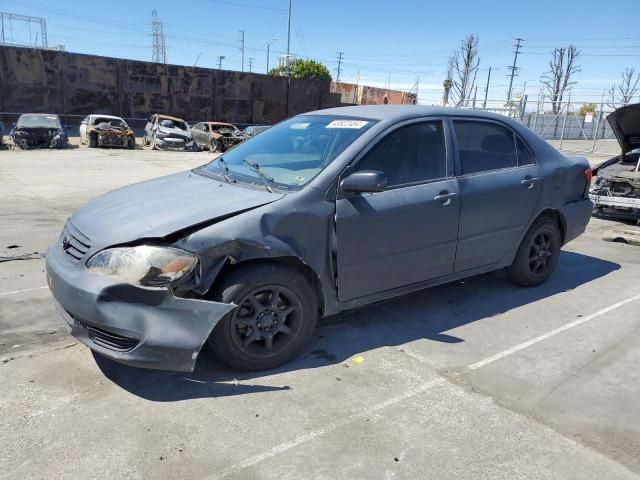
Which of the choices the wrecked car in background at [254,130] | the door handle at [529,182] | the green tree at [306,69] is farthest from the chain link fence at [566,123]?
the green tree at [306,69]

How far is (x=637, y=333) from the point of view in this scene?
4215mm

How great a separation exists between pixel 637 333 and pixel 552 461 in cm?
218

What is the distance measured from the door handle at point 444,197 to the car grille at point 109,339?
2430 millimetres

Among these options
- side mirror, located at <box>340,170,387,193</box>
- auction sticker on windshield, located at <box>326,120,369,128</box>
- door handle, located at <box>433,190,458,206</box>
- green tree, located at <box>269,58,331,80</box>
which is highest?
green tree, located at <box>269,58,331,80</box>

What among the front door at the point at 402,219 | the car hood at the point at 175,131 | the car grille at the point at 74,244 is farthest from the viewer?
the car hood at the point at 175,131

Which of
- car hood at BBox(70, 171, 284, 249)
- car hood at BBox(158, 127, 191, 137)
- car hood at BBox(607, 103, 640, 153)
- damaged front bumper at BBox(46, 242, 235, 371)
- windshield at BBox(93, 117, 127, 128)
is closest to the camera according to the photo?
damaged front bumper at BBox(46, 242, 235, 371)

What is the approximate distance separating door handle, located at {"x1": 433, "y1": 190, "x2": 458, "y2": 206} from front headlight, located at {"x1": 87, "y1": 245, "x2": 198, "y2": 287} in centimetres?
198

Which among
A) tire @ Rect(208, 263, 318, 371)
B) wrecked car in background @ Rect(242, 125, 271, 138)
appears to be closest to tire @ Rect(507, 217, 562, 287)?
tire @ Rect(208, 263, 318, 371)

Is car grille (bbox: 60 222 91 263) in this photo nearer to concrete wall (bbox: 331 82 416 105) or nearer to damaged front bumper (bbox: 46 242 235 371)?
damaged front bumper (bbox: 46 242 235 371)

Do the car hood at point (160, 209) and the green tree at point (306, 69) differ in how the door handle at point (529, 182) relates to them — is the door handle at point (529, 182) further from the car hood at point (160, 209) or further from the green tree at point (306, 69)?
the green tree at point (306, 69)

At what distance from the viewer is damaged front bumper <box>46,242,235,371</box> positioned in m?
2.88

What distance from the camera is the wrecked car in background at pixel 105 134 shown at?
21.9 m

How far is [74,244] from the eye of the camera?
3293 mm

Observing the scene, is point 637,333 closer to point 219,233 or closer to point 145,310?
point 219,233
